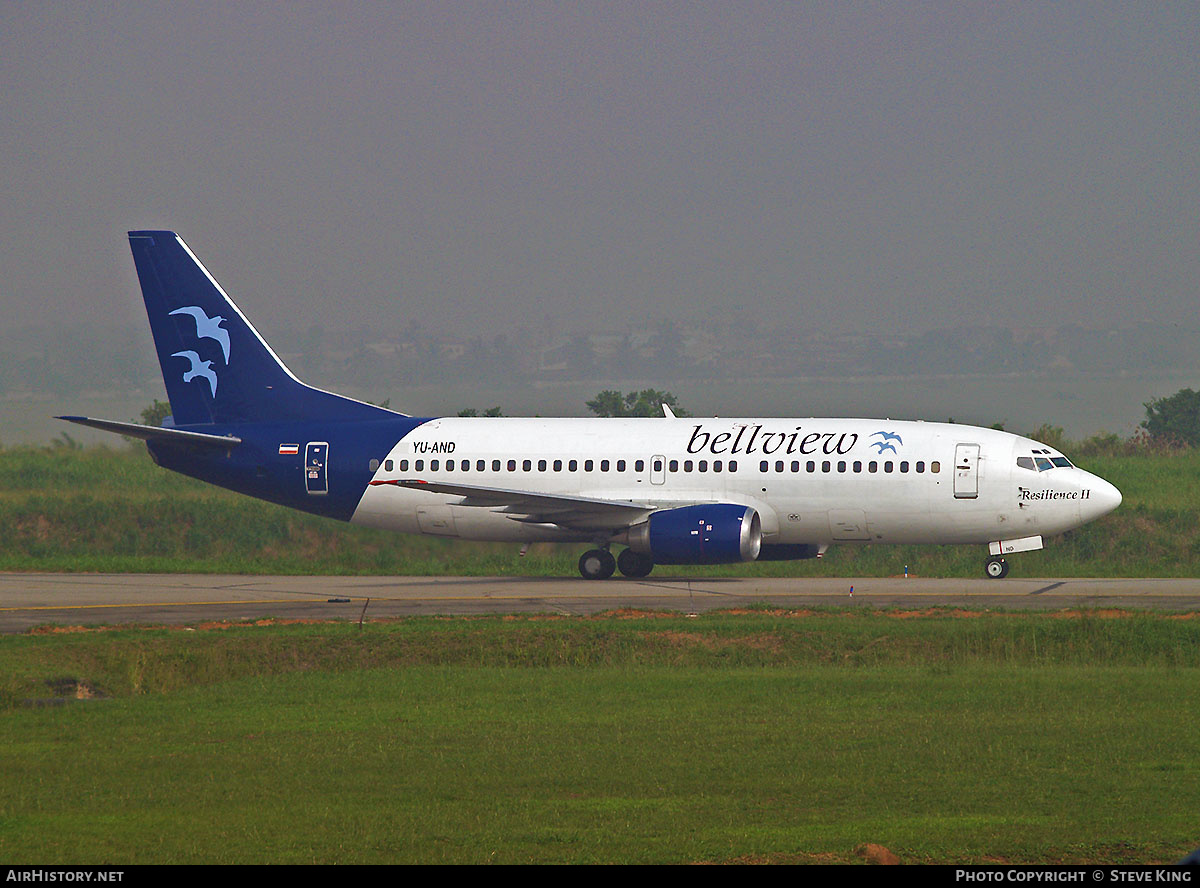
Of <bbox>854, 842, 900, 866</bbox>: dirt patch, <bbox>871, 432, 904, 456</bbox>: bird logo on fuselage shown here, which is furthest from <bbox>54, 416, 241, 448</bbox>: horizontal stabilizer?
<bbox>854, 842, 900, 866</bbox>: dirt patch

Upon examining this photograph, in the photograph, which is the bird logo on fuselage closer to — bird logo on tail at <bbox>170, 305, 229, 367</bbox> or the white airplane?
the white airplane

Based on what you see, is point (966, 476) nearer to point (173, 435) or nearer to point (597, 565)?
point (597, 565)

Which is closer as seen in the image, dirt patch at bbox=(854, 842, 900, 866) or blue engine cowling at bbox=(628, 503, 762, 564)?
dirt patch at bbox=(854, 842, 900, 866)

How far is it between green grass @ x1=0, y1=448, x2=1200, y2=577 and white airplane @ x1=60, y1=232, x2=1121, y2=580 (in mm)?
2090

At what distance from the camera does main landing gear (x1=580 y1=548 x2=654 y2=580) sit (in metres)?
37.3

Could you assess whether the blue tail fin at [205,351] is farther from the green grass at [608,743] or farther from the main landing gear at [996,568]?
the main landing gear at [996,568]

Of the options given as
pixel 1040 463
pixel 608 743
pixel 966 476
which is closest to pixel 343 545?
pixel 966 476

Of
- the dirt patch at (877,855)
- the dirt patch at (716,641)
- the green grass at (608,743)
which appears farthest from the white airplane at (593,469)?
the dirt patch at (877,855)

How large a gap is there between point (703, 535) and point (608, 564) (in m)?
3.66

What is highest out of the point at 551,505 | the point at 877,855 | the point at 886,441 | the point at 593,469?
the point at 886,441

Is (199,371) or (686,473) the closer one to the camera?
(686,473)

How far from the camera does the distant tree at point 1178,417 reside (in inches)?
3091

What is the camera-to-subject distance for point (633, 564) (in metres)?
37.7
